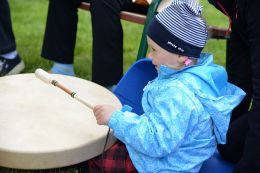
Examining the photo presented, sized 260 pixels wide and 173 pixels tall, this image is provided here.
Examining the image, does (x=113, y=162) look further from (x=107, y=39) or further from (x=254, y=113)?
(x=107, y=39)

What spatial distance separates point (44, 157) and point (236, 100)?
583 millimetres

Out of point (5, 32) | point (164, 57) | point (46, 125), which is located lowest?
point (5, 32)

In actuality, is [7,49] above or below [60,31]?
below

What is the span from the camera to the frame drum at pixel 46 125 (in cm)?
131

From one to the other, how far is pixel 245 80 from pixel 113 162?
661mm

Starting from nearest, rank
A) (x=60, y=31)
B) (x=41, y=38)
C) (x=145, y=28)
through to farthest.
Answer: (x=145, y=28), (x=60, y=31), (x=41, y=38)

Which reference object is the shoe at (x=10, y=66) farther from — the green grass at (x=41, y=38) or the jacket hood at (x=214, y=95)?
the jacket hood at (x=214, y=95)

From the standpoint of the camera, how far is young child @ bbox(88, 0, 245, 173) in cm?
130

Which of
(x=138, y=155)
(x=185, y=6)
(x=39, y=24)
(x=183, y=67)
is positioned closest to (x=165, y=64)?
(x=183, y=67)

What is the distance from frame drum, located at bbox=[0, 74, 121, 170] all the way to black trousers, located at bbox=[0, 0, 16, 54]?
925 mm

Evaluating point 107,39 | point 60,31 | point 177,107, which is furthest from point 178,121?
point 60,31

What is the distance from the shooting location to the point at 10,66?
2.63m

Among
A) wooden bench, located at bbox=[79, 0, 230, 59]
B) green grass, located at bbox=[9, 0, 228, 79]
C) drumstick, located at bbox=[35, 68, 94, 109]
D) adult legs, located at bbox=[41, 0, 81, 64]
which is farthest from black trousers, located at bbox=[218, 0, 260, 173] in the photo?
Answer: green grass, located at bbox=[9, 0, 228, 79]

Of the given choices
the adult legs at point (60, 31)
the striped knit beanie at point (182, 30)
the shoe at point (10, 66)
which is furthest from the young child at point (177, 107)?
the shoe at point (10, 66)
